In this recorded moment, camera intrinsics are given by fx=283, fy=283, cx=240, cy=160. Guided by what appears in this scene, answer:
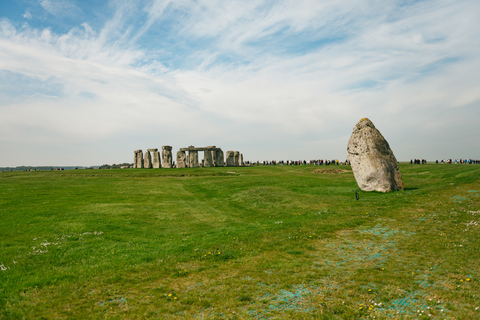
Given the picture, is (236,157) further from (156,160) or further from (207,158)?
(156,160)

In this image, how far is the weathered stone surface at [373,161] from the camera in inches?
1074

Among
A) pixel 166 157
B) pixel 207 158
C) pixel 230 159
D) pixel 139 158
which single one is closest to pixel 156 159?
pixel 166 157

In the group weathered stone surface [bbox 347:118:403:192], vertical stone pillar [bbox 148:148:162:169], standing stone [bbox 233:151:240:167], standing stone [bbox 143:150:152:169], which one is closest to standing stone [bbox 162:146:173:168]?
vertical stone pillar [bbox 148:148:162:169]

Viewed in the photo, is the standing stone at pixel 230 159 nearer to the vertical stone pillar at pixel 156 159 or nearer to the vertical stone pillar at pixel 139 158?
the vertical stone pillar at pixel 156 159

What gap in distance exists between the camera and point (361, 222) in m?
16.2

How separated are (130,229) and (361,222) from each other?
45.4 feet

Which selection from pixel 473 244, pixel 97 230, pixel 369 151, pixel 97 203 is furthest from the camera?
pixel 369 151

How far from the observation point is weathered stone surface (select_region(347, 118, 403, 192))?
89.5 ft

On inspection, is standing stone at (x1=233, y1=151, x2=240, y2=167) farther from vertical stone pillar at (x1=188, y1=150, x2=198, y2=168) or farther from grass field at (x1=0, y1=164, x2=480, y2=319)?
grass field at (x1=0, y1=164, x2=480, y2=319)

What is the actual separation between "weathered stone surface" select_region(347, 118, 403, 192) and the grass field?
190 inches

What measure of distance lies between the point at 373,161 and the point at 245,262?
69.7 ft

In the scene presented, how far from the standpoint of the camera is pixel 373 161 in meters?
27.6

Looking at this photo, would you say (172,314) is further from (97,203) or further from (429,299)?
(97,203)

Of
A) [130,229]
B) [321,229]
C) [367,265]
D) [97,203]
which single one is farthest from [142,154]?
[367,265]
